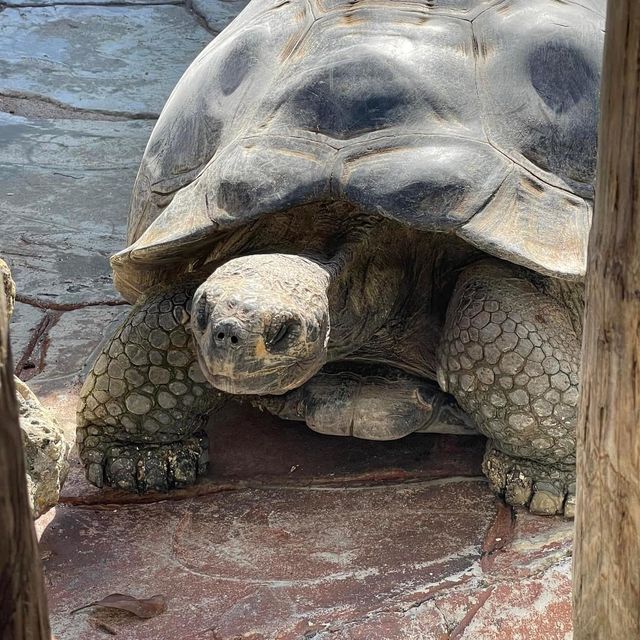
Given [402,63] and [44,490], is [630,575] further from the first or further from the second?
[402,63]

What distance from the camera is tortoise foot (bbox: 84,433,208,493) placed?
3172 millimetres

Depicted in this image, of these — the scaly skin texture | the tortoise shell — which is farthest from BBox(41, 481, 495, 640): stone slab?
the tortoise shell

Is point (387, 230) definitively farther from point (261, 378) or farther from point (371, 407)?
point (261, 378)

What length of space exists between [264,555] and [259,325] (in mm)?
659

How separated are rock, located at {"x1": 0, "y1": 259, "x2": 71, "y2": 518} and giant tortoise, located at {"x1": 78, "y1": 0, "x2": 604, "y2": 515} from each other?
0.53m

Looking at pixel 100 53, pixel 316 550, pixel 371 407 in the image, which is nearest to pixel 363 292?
pixel 371 407

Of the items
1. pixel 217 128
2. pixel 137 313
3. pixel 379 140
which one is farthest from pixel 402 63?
pixel 137 313

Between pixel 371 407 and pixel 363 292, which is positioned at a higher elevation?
pixel 363 292

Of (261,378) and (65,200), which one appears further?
(65,200)

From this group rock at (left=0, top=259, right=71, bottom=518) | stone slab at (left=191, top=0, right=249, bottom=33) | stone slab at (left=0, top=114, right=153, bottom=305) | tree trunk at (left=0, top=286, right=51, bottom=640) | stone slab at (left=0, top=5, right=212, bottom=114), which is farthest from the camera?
stone slab at (left=191, top=0, right=249, bottom=33)

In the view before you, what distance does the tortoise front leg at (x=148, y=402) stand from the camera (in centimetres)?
320

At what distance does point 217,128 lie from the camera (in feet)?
11.1

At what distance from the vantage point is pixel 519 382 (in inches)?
119

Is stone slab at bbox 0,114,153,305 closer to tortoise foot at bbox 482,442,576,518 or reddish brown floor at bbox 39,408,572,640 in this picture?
reddish brown floor at bbox 39,408,572,640
